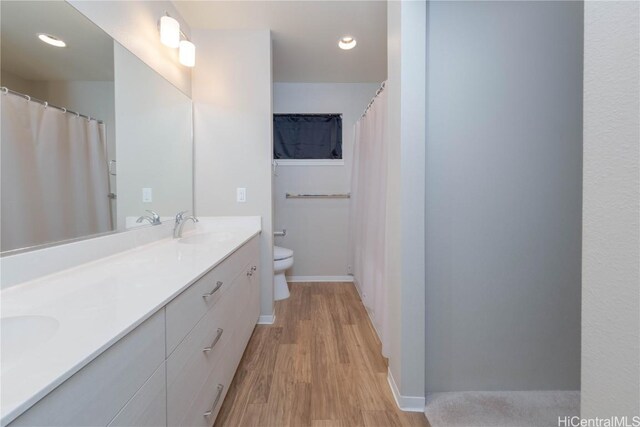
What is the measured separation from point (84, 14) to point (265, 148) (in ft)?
3.87

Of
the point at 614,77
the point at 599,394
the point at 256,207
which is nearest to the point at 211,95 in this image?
the point at 256,207

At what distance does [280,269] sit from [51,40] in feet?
6.67

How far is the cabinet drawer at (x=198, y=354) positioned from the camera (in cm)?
76

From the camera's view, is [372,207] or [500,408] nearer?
[500,408]

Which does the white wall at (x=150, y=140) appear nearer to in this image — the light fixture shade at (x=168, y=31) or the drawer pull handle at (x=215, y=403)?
the light fixture shade at (x=168, y=31)

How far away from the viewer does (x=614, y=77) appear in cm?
41

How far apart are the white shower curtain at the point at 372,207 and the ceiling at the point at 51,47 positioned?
1.50 meters

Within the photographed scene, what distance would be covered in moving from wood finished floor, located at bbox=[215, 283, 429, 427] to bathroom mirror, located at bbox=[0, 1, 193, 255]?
1.07 m

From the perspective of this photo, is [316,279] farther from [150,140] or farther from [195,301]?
[195,301]

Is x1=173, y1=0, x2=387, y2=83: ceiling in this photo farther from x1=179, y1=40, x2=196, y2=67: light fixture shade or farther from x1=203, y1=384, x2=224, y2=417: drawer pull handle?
x1=203, y1=384, x2=224, y2=417: drawer pull handle

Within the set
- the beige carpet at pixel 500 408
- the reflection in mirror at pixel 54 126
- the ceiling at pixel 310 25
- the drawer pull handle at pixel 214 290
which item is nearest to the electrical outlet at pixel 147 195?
the reflection in mirror at pixel 54 126

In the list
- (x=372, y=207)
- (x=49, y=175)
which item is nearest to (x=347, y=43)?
(x=372, y=207)

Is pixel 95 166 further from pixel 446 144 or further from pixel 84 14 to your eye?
Answer: pixel 446 144

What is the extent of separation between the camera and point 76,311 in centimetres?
64
